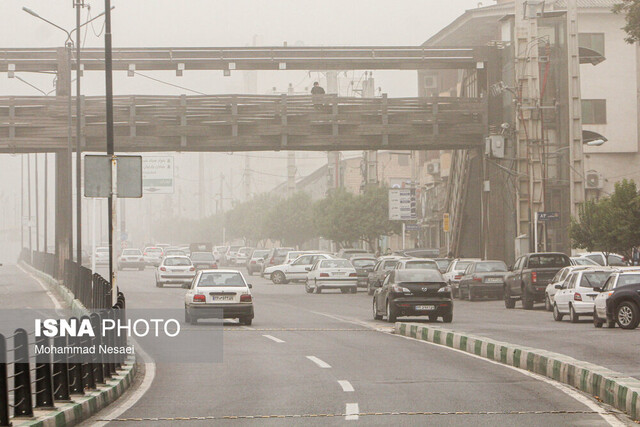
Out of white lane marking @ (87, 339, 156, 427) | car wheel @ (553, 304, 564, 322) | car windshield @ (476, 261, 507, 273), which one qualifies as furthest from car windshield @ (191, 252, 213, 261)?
white lane marking @ (87, 339, 156, 427)

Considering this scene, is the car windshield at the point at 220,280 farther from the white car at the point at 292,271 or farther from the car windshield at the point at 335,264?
the white car at the point at 292,271

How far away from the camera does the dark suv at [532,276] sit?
4000cm

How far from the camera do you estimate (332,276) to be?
174 ft

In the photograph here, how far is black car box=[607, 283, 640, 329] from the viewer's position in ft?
94.8

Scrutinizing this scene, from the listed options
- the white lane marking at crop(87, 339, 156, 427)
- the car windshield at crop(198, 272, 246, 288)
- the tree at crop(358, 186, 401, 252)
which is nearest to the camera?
the white lane marking at crop(87, 339, 156, 427)

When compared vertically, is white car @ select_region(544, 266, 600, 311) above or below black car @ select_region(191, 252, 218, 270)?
below

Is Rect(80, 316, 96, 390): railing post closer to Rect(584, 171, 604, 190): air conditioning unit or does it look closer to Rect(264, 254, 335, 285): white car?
Rect(264, 254, 335, 285): white car

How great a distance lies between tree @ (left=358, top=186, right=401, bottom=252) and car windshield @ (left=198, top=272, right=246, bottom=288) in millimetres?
56479

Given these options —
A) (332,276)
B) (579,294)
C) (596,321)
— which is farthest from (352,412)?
(332,276)

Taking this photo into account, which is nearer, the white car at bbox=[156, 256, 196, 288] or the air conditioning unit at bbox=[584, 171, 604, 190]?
the white car at bbox=[156, 256, 196, 288]

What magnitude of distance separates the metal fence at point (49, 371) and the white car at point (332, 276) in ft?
116

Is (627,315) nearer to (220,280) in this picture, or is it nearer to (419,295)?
(419,295)

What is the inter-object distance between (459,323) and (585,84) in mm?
55625

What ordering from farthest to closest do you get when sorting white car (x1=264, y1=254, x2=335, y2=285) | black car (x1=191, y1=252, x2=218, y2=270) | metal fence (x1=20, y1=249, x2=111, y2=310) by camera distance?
black car (x1=191, y1=252, x2=218, y2=270)
white car (x1=264, y1=254, x2=335, y2=285)
metal fence (x1=20, y1=249, x2=111, y2=310)
